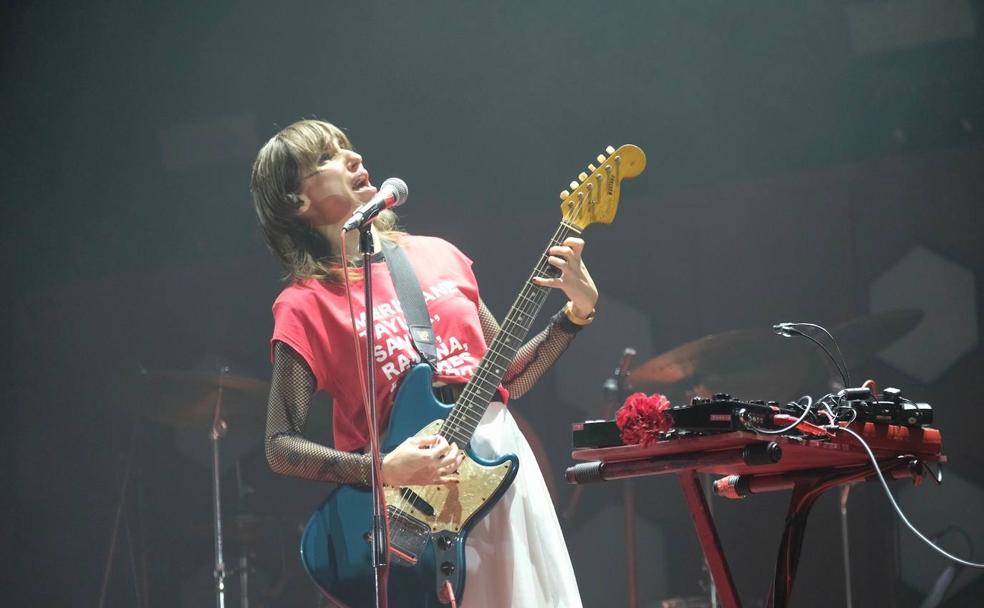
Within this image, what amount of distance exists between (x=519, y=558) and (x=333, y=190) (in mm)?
1082

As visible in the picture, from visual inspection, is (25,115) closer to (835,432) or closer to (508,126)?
(508,126)

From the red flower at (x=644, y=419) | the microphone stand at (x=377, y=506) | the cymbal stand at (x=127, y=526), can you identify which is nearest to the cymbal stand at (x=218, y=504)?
the cymbal stand at (x=127, y=526)

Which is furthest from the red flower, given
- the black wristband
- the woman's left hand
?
the black wristband

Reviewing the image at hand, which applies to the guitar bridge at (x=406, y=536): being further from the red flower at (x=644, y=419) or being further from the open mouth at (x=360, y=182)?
the open mouth at (x=360, y=182)

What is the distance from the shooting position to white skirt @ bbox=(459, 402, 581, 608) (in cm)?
238

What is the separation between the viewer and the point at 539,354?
2721 millimetres

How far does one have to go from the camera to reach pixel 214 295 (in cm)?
515

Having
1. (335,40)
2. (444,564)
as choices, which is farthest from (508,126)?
(444,564)

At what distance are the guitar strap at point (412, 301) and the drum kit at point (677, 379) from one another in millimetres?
1697

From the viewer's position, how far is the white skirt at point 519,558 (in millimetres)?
2377

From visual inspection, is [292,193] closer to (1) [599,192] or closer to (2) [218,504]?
(1) [599,192]

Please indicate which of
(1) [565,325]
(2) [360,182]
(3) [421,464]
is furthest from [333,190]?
(3) [421,464]

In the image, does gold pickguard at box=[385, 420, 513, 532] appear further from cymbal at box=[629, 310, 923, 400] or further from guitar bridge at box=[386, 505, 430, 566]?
cymbal at box=[629, 310, 923, 400]

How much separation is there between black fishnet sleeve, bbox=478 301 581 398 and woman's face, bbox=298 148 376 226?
1.74 feet
